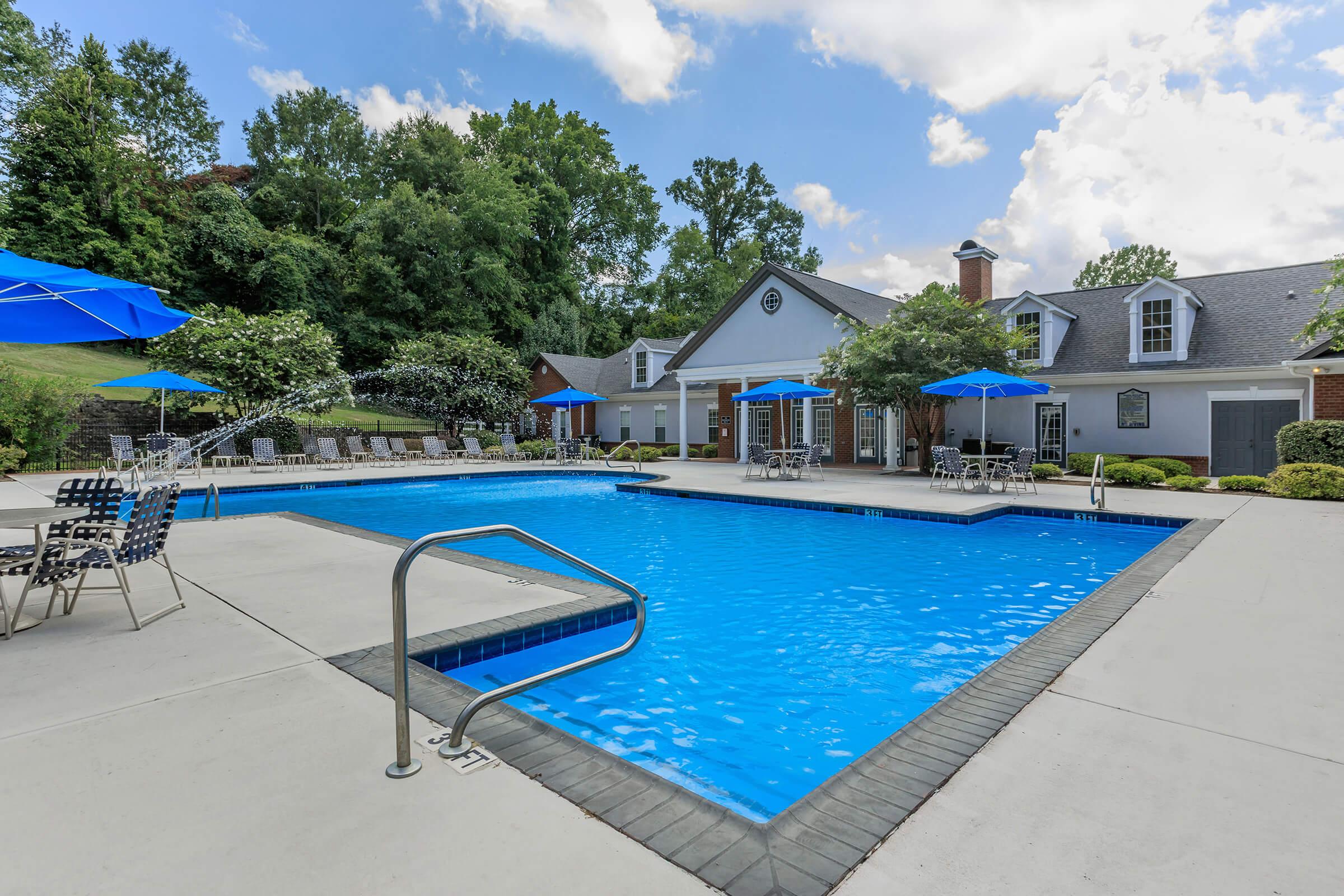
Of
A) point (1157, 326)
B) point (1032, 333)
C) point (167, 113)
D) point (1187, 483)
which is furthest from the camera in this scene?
point (167, 113)

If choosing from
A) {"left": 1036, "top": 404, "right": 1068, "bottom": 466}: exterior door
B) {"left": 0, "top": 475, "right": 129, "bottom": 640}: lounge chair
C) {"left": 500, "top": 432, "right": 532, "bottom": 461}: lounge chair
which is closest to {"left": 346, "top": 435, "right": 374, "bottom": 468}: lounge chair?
{"left": 500, "top": 432, "right": 532, "bottom": 461}: lounge chair

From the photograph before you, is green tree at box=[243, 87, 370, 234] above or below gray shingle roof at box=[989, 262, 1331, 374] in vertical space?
above

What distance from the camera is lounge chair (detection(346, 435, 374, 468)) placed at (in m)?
20.1

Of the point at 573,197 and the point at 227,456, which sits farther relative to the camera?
the point at 573,197

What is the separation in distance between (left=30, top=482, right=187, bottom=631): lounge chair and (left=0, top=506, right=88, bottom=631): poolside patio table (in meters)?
0.09

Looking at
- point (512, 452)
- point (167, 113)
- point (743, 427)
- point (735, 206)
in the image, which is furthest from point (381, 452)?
point (735, 206)

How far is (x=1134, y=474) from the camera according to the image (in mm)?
13562

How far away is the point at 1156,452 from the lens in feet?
55.6

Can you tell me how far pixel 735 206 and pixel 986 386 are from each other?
3684 centimetres

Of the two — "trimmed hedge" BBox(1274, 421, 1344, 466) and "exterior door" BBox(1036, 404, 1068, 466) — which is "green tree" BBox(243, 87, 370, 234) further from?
"trimmed hedge" BBox(1274, 421, 1344, 466)

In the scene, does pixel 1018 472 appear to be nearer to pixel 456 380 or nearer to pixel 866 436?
→ pixel 866 436

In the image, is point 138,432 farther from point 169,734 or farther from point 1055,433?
point 1055,433

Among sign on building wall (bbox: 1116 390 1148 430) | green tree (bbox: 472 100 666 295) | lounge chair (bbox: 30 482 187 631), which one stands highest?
green tree (bbox: 472 100 666 295)

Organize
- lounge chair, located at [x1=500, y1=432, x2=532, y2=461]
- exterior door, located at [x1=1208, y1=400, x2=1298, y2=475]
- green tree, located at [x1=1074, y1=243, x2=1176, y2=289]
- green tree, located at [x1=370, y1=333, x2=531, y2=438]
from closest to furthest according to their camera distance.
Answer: exterior door, located at [x1=1208, y1=400, x2=1298, y2=475] < lounge chair, located at [x1=500, y1=432, x2=532, y2=461] < green tree, located at [x1=370, y1=333, x2=531, y2=438] < green tree, located at [x1=1074, y1=243, x2=1176, y2=289]
